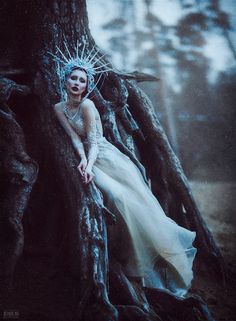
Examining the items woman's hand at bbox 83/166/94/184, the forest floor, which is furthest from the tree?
the forest floor

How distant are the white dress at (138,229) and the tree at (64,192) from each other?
0.26ft

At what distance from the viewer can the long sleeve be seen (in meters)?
1.59

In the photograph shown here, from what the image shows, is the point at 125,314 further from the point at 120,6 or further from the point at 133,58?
the point at 120,6

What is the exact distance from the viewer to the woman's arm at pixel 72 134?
157 centimetres

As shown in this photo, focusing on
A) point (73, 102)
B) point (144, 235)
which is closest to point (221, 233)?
point (144, 235)

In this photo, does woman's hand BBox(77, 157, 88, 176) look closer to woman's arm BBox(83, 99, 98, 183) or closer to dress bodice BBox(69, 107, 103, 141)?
woman's arm BBox(83, 99, 98, 183)

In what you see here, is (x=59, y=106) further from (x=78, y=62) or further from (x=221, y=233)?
(x=221, y=233)

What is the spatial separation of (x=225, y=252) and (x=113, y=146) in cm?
127

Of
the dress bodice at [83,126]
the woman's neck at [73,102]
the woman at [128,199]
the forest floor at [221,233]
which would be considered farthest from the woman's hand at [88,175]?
the forest floor at [221,233]

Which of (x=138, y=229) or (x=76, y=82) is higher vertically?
(x=76, y=82)

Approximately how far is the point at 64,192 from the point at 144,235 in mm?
538

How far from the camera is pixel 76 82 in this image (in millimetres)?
1634

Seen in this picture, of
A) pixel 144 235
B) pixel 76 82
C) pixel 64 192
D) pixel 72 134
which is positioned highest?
pixel 76 82

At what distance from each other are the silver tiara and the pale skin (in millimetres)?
44
